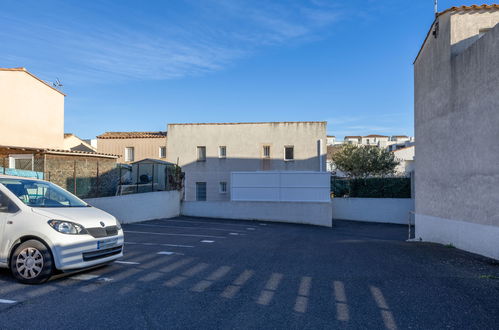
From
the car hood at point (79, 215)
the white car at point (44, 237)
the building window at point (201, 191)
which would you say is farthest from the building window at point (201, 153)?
the white car at point (44, 237)

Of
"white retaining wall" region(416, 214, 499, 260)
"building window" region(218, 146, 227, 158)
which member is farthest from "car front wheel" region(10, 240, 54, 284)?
"building window" region(218, 146, 227, 158)

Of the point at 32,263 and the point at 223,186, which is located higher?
the point at 223,186

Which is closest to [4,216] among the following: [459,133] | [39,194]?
[39,194]

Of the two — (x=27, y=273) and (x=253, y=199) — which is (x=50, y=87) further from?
(x=27, y=273)

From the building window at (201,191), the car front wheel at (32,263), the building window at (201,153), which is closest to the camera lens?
the car front wheel at (32,263)

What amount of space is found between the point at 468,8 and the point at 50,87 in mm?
22716

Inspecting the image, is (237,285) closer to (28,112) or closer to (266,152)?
(28,112)

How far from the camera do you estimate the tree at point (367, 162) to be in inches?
1448

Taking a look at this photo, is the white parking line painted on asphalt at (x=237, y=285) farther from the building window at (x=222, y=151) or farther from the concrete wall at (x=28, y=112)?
the building window at (x=222, y=151)

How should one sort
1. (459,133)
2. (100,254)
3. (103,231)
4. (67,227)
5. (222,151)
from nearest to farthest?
1. (67,227)
2. (100,254)
3. (103,231)
4. (459,133)
5. (222,151)

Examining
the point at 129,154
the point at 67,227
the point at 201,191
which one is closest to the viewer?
the point at 67,227

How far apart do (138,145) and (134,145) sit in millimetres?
344

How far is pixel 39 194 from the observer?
21.5 feet

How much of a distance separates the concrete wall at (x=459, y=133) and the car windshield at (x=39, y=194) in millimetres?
8879
